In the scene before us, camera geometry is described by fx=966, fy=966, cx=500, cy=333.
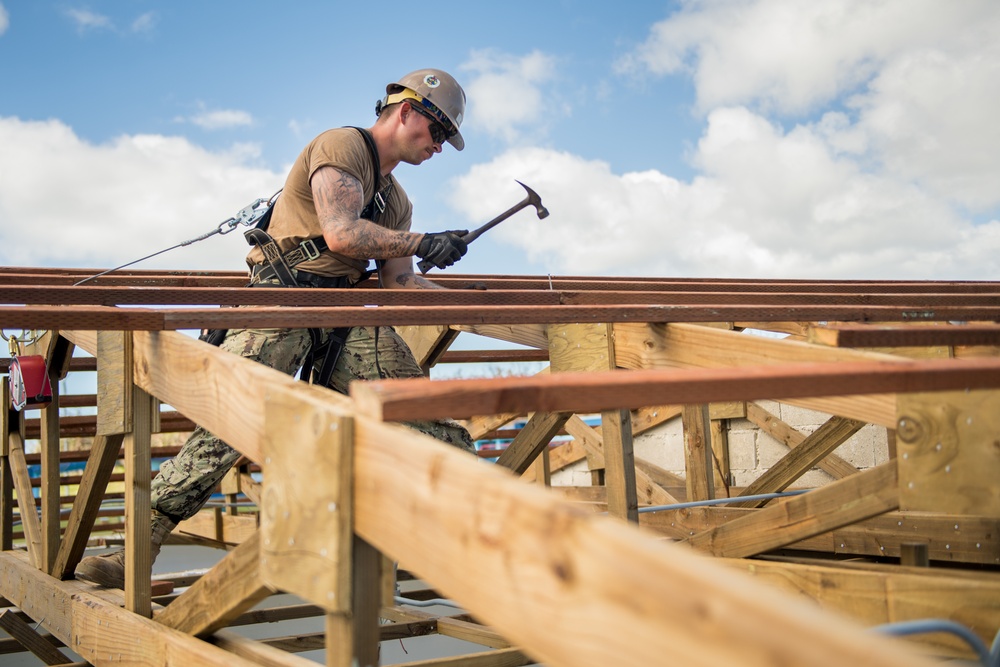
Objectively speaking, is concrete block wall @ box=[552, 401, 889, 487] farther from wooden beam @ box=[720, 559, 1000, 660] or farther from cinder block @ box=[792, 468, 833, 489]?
wooden beam @ box=[720, 559, 1000, 660]

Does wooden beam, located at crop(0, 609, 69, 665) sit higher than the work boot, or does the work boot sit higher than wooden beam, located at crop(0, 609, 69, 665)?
the work boot

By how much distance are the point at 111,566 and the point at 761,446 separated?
4839 millimetres

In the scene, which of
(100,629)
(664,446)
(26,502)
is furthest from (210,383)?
(664,446)

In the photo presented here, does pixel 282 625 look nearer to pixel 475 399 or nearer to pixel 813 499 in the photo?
pixel 813 499

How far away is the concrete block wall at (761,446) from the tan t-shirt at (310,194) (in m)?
3.45

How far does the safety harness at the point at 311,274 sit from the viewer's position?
4.09 m

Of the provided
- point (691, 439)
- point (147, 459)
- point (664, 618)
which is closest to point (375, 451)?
point (664, 618)

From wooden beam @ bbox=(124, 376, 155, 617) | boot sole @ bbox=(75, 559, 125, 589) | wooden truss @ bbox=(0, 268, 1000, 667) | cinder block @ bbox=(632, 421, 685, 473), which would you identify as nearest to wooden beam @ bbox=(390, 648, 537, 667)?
wooden truss @ bbox=(0, 268, 1000, 667)

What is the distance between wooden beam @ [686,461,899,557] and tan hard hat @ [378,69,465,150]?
6.93ft

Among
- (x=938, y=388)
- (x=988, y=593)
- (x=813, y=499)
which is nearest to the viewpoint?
(x=938, y=388)

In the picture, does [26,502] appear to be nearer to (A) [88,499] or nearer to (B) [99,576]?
(B) [99,576]

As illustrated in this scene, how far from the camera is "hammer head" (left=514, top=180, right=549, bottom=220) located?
4.29 m

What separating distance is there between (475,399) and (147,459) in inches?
74.3

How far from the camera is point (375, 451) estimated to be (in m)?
1.75
